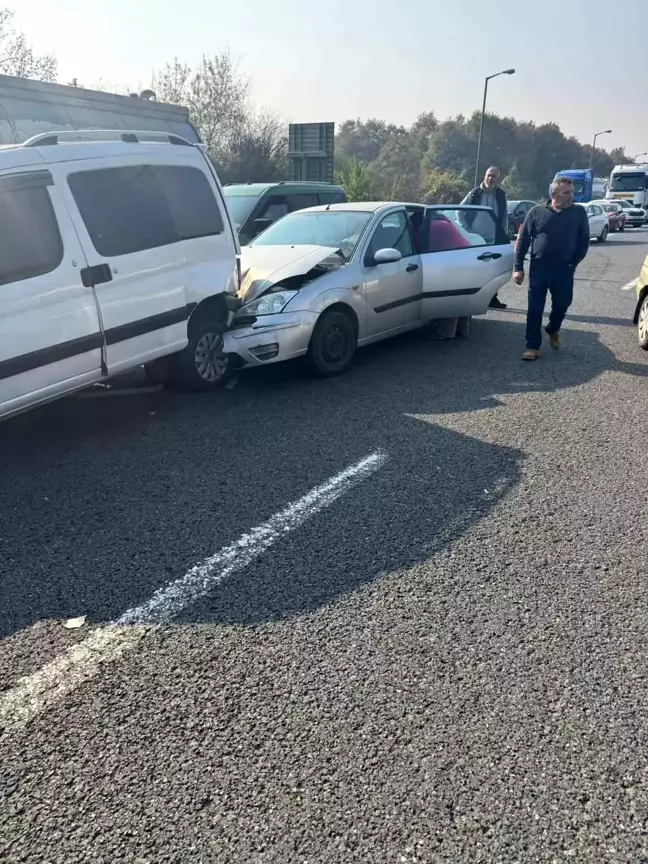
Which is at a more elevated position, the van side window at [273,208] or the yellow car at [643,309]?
the van side window at [273,208]

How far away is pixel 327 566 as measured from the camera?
3.49 metres

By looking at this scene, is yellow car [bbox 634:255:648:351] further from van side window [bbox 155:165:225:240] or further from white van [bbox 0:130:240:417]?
van side window [bbox 155:165:225:240]

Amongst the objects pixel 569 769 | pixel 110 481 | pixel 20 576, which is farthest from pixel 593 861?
pixel 110 481

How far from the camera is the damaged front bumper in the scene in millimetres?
6293

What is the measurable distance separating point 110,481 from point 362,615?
2167mm

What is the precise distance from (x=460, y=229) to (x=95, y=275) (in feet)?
16.5

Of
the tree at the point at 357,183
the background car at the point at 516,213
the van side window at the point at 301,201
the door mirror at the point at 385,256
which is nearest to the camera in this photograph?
the door mirror at the point at 385,256

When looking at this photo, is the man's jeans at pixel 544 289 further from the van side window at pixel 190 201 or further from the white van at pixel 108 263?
the van side window at pixel 190 201

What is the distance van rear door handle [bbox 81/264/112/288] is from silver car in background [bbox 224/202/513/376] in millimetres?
1524

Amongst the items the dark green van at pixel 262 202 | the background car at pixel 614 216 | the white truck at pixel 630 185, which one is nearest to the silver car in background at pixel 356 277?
the dark green van at pixel 262 202

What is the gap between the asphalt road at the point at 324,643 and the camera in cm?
214

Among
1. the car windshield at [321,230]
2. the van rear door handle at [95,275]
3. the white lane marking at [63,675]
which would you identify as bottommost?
the white lane marking at [63,675]

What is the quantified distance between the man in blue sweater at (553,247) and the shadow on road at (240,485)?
808mm

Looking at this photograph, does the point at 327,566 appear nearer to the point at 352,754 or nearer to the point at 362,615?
the point at 362,615
